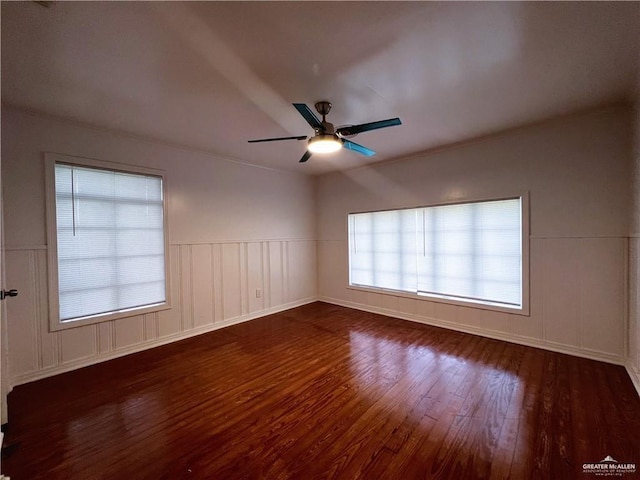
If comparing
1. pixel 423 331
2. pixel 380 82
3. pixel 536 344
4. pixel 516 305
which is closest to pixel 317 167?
pixel 380 82

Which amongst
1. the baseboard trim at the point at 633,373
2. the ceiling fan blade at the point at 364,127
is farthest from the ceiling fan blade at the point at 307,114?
the baseboard trim at the point at 633,373

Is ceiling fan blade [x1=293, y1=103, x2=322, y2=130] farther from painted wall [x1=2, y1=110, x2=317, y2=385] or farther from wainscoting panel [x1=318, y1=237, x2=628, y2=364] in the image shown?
wainscoting panel [x1=318, y1=237, x2=628, y2=364]

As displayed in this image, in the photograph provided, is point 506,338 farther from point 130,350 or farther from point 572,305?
point 130,350

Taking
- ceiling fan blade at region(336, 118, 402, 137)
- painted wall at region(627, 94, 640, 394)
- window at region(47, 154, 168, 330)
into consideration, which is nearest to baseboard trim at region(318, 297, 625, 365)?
painted wall at region(627, 94, 640, 394)

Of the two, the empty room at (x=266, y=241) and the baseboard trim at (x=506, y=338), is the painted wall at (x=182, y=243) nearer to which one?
the empty room at (x=266, y=241)

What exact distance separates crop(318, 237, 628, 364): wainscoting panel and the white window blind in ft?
14.0

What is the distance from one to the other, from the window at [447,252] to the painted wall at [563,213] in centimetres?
16

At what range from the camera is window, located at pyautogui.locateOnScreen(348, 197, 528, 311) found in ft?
11.2

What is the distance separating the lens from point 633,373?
8.05ft

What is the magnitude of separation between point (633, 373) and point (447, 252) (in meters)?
2.06

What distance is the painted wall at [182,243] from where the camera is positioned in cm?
262

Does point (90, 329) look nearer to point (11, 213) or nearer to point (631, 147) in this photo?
point (11, 213)

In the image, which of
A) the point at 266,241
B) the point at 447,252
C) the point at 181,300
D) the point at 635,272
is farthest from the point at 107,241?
the point at 635,272

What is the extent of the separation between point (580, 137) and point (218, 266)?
476 centimetres
